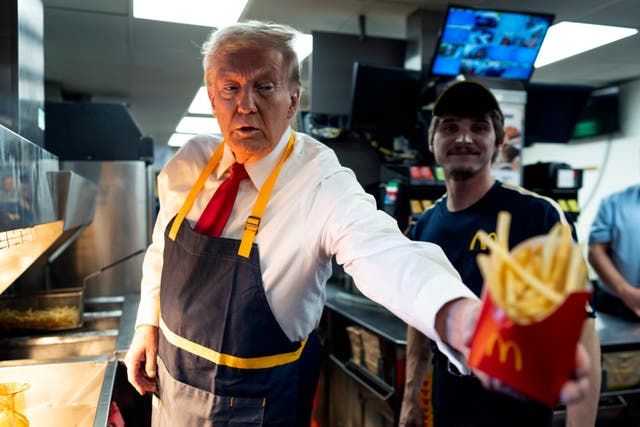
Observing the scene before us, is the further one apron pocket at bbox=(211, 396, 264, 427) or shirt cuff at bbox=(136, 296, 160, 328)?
shirt cuff at bbox=(136, 296, 160, 328)

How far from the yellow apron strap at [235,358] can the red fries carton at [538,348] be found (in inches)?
34.8

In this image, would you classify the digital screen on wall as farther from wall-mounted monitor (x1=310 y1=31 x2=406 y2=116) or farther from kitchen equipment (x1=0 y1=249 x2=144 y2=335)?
kitchen equipment (x1=0 y1=249 x2=144 y2=335)

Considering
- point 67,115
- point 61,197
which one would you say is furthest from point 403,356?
point 67,115

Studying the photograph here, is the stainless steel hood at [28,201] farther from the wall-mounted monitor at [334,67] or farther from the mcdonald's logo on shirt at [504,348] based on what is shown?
the wall-mounted monitor at [334,67]

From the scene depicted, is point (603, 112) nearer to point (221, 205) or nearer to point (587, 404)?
point (587, 404)

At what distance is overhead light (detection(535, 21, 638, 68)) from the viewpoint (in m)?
4.85

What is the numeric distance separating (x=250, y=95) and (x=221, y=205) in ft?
1.09

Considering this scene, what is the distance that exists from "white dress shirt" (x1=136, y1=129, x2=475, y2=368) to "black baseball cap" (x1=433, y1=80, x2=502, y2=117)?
0.64 metres

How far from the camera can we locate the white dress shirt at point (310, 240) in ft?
2.81

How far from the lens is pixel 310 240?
4.11ft

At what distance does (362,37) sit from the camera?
166 inches

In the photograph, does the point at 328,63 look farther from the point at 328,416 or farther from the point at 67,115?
the point at 328,416

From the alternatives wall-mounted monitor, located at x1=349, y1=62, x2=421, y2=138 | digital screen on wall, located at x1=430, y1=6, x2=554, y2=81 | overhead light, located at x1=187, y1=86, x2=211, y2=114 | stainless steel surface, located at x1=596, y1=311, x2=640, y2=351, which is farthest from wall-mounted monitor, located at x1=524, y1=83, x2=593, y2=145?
overhead light, located at x1=187, y1=86, x2=211, y2=114

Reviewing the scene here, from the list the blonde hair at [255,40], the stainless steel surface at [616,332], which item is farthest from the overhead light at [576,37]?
the blonde hair at [255,40]
